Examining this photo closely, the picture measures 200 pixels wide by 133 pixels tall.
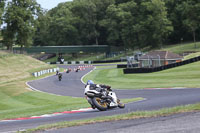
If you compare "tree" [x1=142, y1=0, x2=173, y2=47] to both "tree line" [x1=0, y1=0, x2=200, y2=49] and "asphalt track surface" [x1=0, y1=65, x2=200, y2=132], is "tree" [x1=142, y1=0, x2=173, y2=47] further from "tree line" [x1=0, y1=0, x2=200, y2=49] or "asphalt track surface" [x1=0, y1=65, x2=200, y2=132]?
"asphalt track surface" [x1=0, y1=65, x2=200, y2=132]

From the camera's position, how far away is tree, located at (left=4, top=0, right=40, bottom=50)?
85.5 metres

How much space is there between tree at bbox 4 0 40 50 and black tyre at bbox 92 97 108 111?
7298cm

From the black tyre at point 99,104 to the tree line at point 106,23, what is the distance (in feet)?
221

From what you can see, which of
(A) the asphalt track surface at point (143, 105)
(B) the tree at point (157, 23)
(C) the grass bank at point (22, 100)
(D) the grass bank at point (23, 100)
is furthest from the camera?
(B) the tree at point (157, 23)

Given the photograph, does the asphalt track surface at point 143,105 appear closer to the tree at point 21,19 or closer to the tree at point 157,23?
the tree at point 21,19

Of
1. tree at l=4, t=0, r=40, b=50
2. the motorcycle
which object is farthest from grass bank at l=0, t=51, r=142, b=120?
tree at l=4, t=0, r=40, b=50

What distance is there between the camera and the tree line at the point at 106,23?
86.8 meters

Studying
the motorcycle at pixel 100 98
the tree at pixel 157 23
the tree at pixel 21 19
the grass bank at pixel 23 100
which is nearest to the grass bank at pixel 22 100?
the grass bank at pixel 23 100

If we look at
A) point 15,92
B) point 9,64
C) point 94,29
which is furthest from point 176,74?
point 94,29

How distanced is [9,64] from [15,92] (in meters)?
35.9

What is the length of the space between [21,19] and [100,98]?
7353cm

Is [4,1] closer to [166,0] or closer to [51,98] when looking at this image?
[166,0]

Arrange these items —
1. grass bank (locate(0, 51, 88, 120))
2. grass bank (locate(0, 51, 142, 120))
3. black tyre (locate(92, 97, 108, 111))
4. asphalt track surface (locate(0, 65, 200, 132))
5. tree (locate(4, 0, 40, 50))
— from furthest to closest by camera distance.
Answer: tree (locate(4, 0, 40, 50)) < grass bank (locate(0, 51, 88, 120)) < grass bank (locate(0, 51, 142, 120)) < black tyre (locate(92, 97, 108, 111)) < asphalt track surface (locate(0, 65, 200, 132))

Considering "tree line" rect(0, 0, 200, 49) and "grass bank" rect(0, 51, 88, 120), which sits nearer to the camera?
"grass bank" rect(0, 51, 88, 120)
